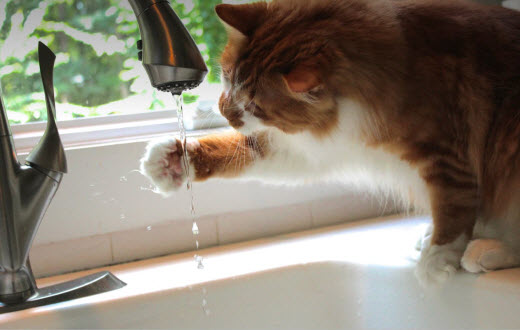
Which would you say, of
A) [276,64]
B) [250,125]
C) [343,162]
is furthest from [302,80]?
[343,162]

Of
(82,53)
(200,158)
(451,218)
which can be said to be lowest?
(451,218)

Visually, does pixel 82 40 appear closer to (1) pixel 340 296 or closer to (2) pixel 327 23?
(2) pixel 327 23

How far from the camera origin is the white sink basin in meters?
0.86

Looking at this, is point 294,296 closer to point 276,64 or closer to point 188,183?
point 188,183

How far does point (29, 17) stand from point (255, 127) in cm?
63

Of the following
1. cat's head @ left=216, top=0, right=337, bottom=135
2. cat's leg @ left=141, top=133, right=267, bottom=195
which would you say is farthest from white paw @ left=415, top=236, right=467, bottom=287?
cat's leg @ left=141, top=133, right=267, bottom=195

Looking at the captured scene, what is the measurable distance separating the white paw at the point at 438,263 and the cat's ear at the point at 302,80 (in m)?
0.39

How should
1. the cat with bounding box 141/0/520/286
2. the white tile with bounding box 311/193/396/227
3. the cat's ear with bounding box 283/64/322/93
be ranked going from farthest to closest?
the white tile with bounding box 311/193/396/227 < the cat with bounding box 141/0/520/286 < the cat's ear with bounding box 283/64/322/93

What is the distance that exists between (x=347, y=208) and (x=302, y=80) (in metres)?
0.61

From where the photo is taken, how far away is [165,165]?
1.07m

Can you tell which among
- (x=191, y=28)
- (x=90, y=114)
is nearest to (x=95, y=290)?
(x=90, y=114)

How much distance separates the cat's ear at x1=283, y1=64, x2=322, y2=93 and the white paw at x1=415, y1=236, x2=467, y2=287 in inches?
15.2

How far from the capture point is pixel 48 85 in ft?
2.74

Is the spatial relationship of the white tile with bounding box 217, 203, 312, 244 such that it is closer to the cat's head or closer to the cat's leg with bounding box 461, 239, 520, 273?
the cat's head
